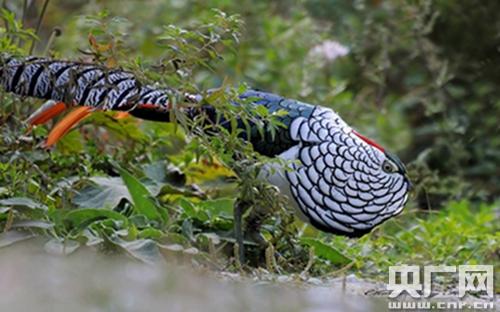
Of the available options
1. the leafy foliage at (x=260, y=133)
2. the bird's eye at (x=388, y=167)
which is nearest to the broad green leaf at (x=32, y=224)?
the leafy foliage at (x=260, y=133)

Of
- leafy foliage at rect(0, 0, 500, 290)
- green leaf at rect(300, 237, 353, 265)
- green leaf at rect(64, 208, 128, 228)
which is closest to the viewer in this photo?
leafy foliage at rect(0, 0, 500, 290)

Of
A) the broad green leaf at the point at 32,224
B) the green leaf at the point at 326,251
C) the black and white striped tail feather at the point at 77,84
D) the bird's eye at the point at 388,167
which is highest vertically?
the black and white striped tail feather at the point at 77,84

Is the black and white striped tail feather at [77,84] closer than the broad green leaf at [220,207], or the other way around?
the black and white striped tail feather at [77,84]

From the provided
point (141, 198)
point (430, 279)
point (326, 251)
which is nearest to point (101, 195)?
point (141, 198)

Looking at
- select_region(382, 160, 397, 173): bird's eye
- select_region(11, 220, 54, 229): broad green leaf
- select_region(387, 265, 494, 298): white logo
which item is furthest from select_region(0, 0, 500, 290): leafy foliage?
select_region(382, 160, 397, 173): bird's eye

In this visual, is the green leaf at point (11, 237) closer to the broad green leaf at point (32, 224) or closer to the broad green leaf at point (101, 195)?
the broad green leaf at point (32, 224)

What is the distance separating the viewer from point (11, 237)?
8.12ft

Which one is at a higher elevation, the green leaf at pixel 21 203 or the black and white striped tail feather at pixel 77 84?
the black and white striped tail feather at pixel 77 84

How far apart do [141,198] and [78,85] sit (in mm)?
461

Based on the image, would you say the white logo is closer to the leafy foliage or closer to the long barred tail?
the leafy foliage

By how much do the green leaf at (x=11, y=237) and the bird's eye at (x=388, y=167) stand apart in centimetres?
92

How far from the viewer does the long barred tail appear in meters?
2.63

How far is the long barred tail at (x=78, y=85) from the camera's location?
2635 millimetres

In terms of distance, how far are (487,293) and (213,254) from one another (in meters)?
0.77
